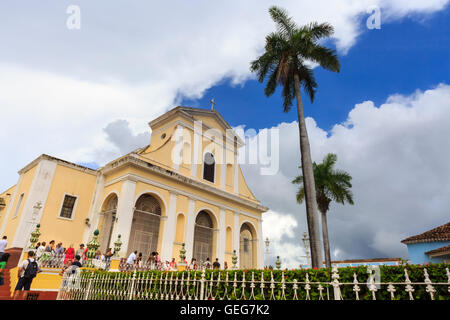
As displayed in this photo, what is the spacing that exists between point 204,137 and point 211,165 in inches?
87.3

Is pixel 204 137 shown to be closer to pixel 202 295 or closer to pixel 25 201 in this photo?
pixel 25 201

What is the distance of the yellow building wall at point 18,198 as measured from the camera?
47.0 feet

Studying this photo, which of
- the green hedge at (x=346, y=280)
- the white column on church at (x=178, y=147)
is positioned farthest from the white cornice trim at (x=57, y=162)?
the green hedge at (x=346, y=280)

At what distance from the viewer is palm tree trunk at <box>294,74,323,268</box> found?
9992mm

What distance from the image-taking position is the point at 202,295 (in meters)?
5.03

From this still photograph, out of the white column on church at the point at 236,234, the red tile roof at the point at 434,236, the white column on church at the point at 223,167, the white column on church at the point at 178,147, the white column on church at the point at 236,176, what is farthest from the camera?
the white column on church at the point at 236,176

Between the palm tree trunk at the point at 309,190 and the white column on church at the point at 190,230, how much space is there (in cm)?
841

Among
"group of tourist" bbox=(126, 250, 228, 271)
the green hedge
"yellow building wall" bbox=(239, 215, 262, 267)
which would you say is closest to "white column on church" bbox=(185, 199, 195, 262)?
"group of tourist" bbox=(126, 250, 228, 271)

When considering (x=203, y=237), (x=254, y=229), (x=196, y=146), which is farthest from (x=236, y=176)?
(x=203, y=237)

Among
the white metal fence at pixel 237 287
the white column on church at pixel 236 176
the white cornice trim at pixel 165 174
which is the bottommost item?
the white metal fence at pixel 237 287

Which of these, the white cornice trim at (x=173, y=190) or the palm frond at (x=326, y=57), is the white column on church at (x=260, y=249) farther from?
the palm frond at (x=326, y=57)

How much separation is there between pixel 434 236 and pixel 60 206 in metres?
22.7

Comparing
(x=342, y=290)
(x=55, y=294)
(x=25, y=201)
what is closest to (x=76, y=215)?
(x=25, y=201)

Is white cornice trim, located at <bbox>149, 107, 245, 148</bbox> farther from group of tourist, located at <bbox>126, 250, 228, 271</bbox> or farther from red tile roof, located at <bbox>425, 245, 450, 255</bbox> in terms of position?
red tile roof, located at <bbox>425, 245, 450, 255</bbox>
